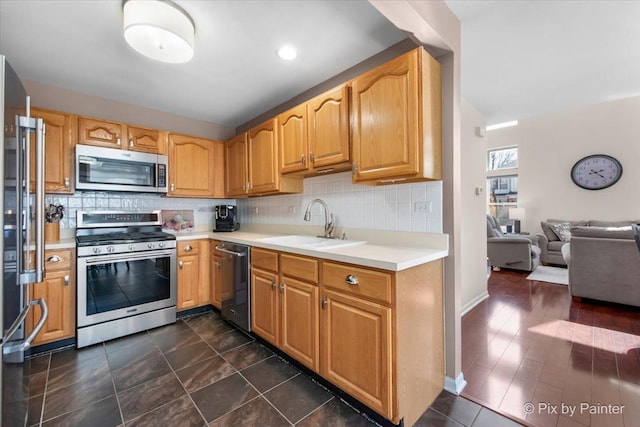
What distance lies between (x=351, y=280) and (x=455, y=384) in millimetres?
1011

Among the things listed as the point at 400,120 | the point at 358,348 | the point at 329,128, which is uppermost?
the point at 329,128

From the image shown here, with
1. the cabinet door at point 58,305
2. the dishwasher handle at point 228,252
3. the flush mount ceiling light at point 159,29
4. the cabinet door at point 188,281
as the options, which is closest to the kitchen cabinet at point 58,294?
the cabinet door at point 58,305

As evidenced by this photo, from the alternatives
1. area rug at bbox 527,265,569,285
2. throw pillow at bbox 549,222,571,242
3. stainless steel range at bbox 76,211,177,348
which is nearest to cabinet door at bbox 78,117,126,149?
stainless steel range at bbox 76,211,177,348

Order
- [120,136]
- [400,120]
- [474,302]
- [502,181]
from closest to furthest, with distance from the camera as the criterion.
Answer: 1. [400,120]
2. [120,136]
3. [474,302]
4. [502,181]

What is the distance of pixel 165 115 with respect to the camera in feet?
10.8

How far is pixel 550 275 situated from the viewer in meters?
4.44

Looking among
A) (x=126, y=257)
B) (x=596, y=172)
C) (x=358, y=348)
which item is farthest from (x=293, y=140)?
(x=596, y=172)

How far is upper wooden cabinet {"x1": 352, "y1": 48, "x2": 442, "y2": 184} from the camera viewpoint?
1.59 meters

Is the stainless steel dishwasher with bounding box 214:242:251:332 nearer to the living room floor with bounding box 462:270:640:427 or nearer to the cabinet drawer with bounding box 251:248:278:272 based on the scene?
the cabinet drawer with bounding box 251:248:278:272

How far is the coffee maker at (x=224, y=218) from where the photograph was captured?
11.4 ft

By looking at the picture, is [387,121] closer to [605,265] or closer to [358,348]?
[358,348]

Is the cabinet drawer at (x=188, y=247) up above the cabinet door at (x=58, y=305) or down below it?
above

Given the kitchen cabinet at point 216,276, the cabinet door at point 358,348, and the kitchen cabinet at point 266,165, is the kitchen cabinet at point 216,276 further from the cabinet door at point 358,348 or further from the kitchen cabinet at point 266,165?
the cabinet door at point 358,348

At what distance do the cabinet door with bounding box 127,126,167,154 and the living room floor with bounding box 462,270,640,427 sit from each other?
353cm
